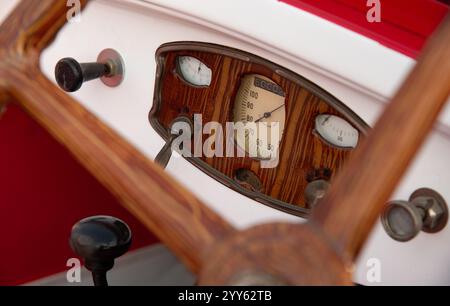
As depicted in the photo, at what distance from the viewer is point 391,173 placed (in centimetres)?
60

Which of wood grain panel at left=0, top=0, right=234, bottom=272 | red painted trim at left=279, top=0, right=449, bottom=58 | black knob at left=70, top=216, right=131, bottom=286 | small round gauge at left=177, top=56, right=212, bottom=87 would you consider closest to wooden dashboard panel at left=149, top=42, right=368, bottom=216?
small round gauge at left=177, top=56, right=212, bottom=87

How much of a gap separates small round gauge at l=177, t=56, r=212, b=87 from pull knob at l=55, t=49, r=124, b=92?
A: 0.13 meters

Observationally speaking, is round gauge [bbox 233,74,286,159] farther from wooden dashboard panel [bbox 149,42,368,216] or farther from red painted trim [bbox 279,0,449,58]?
red painted trim [bbox 279,0,449,58]

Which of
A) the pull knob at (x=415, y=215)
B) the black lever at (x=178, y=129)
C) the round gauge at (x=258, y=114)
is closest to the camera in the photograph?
the pull knob at (x=415, y=215)

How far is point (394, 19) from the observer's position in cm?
110

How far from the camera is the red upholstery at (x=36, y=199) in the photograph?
156cm

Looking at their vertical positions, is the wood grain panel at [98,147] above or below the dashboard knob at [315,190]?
below

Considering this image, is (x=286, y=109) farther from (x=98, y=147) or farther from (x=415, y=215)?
(x=98, y=147)

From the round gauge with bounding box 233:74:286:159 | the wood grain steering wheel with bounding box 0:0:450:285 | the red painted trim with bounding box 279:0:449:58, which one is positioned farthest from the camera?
the round gauge with bounding box 233:74:286:159

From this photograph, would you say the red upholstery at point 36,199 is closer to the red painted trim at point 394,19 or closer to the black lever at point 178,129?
the black lever at point 178,129

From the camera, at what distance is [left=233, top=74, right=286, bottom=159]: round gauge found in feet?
3.96

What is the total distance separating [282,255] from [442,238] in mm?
520

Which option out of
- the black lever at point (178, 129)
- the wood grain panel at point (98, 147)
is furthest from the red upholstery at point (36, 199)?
the wood grain panel at point (98, 147)

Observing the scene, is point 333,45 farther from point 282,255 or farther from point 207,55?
point 282,255
